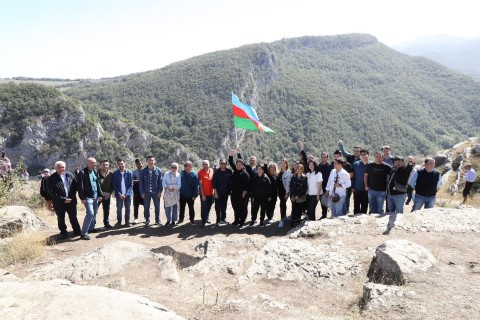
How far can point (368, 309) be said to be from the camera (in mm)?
4699

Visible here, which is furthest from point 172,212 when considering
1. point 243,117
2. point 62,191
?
point 243,117

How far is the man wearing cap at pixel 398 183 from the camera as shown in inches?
322

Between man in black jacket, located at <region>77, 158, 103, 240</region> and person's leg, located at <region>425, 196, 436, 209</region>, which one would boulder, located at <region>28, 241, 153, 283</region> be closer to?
man in black jacket, located at <region>77, 158, 103, 240</region>

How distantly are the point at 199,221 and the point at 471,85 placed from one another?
172117mm

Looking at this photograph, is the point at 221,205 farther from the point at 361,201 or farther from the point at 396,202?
the point at 396,202

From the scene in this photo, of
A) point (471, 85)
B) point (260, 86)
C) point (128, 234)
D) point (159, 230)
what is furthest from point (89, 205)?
point (471, 85)

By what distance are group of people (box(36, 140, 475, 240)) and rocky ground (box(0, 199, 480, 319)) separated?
66 cm

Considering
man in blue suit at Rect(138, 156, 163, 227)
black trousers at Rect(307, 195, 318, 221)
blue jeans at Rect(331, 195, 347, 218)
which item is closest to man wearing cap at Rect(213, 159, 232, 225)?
man in blue suit at Rect(138, 156, 163, 227)

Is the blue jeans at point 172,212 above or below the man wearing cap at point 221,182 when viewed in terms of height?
below

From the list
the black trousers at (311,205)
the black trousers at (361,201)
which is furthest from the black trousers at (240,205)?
the black trousers at (361,201)

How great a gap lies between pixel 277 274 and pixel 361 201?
4364 millimetres

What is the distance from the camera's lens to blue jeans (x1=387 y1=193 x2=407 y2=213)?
845 centimetres

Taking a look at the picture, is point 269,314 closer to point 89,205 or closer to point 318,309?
point 318,309

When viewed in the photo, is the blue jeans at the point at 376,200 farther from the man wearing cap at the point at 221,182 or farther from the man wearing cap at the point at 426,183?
the man wearing cap at the point at 221,182
